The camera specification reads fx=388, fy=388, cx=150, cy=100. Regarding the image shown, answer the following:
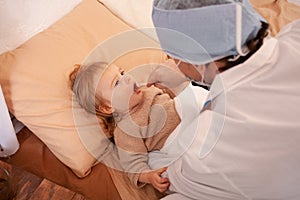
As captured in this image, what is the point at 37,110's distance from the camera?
101 centimetres

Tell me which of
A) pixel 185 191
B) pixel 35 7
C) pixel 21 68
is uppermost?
pixel 35 7

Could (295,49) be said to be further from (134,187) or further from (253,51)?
(134,187)

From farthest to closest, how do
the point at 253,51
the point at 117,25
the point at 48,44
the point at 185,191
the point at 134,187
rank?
1. the point at 117,25
2. the point at 48,44
3. the point at 134,187
4. the point at 185,191
5. the point at 253,51

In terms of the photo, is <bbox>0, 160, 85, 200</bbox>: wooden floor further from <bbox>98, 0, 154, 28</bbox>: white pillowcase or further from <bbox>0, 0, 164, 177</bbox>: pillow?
<bbox>98, 0, 154, 28</bbox>: white pillowcase

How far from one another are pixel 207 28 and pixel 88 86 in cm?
46

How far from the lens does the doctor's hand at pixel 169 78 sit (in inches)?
41.5

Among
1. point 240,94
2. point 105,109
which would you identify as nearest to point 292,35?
point 240,94

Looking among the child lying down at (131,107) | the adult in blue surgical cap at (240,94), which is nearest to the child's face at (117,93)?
the child lying down at (131,107)

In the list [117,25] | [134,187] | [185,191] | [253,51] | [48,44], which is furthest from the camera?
[117,25]

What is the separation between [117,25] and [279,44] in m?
0.66

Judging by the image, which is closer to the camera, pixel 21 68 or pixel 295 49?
pixel 295 49

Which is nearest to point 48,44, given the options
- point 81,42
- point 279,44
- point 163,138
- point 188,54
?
A: point 81,42

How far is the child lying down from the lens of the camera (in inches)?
39.0

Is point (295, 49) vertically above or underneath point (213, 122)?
above
